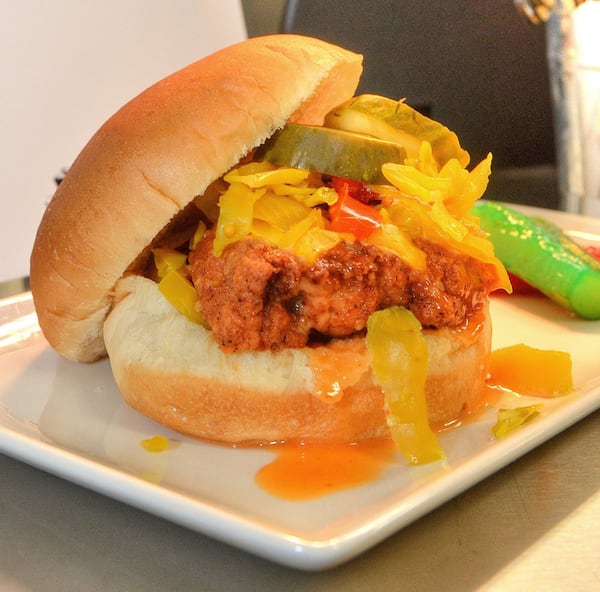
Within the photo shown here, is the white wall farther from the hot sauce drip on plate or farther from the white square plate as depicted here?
the hot sauce drip on plate

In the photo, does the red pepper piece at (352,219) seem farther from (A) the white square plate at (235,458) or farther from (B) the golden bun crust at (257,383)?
(A) the white square plate at (235,458)

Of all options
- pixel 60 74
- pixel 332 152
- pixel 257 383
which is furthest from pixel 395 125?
pixel 60 74

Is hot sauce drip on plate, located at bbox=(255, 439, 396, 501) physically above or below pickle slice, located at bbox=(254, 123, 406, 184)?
below

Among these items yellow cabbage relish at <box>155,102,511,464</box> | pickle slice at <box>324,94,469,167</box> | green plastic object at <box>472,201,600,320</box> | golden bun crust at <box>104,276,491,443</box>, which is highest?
pickle slice at <box>324,94,469,167</box>

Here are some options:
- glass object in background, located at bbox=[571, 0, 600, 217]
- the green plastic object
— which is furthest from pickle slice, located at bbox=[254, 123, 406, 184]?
glass object in background, located at bbox=[571, 0, 600, 217]

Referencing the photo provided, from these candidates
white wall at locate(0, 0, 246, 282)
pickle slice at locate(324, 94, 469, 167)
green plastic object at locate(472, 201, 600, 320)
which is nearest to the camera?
pickle slice at locate(324, 94, 469, 167)

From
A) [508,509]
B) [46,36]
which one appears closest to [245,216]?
[508,509]

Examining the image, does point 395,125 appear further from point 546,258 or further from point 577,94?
point 577,94
